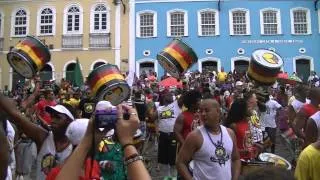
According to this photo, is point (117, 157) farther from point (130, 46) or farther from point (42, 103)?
point (130, 46)

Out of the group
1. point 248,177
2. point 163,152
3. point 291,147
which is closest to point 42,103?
point 163,152

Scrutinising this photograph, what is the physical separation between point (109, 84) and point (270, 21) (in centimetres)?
2459

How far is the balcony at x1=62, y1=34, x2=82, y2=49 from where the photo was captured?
2900 centimetres

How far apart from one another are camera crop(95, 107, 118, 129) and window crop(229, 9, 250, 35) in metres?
26.5

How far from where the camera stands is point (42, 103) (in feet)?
30.1

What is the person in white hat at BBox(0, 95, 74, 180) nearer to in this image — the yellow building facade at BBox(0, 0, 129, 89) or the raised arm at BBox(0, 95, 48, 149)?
the raised arm at BBox(0, 95, 48, 149)

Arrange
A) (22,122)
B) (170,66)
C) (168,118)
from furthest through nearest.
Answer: (168,118) → (170,66) → (22,122)

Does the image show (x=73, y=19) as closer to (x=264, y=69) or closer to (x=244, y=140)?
(x=264, y=69)

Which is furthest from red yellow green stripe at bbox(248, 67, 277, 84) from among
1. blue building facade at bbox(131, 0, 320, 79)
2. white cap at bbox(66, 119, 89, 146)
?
blue building facade at bbox(131, 0, 320, 79)

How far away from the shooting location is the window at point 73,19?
2939 centimetres

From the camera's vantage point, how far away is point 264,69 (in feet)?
25.1

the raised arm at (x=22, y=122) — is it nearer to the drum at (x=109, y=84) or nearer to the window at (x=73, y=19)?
the drum at (x=109, y=84)

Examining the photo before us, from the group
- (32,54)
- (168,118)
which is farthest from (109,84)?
(168,118)

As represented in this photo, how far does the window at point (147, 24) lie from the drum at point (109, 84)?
23.5 m
